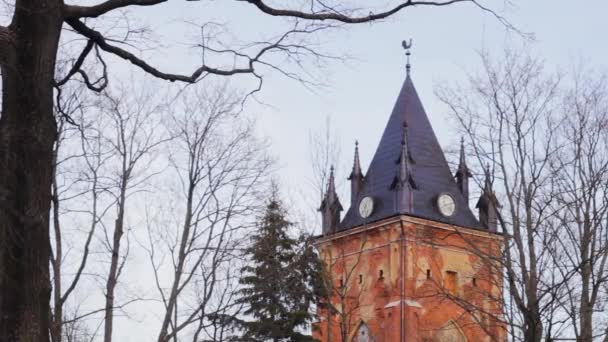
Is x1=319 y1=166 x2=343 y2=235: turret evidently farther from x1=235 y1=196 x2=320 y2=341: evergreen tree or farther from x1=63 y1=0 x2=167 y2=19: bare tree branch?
x1=63 y1=0 x2=167 y2=19: bare tree branch

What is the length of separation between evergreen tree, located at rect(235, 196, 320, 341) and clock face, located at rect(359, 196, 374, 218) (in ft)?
59.3

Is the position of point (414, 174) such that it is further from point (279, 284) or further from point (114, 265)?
point (114, 265)

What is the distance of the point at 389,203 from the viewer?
5100cm

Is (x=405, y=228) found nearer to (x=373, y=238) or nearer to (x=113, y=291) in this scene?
(x=373, y=238)

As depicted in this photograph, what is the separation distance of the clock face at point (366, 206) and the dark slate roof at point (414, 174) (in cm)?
23

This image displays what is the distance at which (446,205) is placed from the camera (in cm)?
5172

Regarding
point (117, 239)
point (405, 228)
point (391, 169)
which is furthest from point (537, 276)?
point (391, 169)

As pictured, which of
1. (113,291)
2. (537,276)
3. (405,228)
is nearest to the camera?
(113,291)

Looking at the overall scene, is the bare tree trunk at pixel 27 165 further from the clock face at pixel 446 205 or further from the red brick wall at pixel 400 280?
the clock face at pixel 446 205

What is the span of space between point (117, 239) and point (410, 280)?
1305 inches

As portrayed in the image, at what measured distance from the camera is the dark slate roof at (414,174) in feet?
167

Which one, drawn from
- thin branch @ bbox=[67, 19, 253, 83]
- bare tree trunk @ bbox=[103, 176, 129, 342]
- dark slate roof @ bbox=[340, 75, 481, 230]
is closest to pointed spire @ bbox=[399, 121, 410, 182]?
dark slate roof @ bbox=[340, 75, 481, 230]

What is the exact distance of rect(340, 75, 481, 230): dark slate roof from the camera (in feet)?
167

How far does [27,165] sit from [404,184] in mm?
44479
